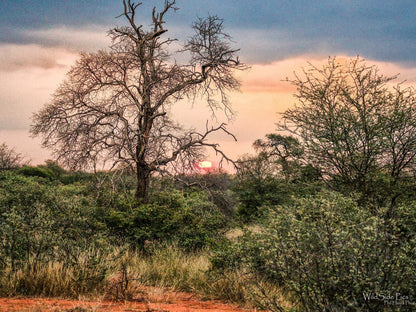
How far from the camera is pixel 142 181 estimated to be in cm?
1408

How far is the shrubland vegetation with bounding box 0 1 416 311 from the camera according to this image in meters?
5.50

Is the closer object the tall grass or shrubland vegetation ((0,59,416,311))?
shrubland vegetation ((0,59,416,311))

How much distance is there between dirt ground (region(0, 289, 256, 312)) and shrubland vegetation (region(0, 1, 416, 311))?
34 centimetres

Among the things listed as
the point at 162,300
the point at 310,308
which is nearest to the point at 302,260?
the point at 310,308

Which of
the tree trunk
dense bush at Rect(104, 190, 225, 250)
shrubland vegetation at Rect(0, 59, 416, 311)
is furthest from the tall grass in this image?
the tree trunk

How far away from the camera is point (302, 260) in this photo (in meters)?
5.40

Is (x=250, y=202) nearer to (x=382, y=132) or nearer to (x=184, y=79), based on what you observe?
(x=184, y=79)

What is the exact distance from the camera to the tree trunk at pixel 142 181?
14.0 metres

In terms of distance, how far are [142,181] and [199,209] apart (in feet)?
7.32

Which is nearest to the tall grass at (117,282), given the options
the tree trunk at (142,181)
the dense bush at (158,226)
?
the dense bush at (158,226)

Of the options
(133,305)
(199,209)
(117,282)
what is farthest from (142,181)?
(133,305)

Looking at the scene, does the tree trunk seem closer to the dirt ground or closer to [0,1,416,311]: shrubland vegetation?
[0,1,416,311]: shrubland vegetation

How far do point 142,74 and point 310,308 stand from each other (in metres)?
10.6

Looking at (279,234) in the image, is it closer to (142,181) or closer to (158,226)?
(158,226)
